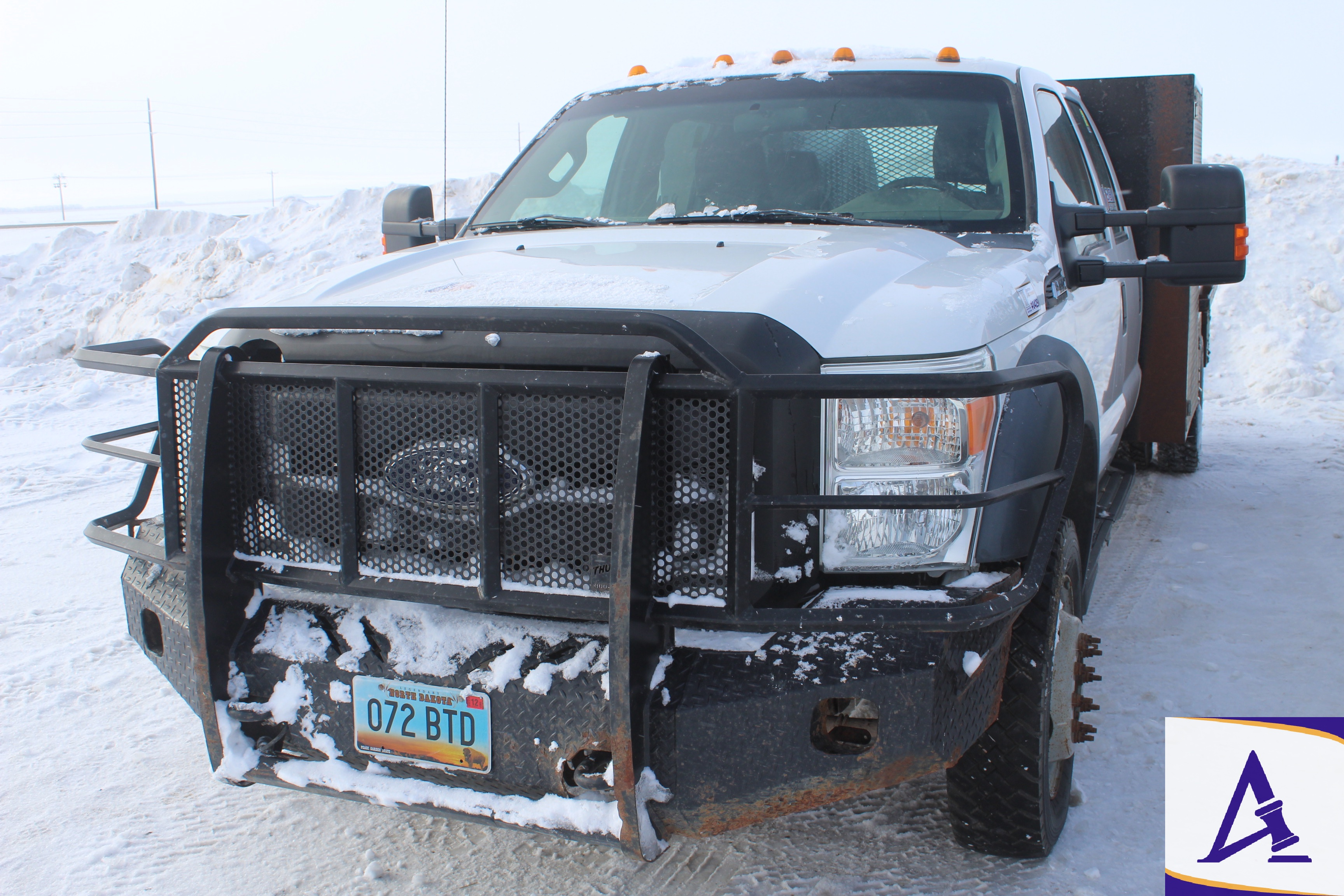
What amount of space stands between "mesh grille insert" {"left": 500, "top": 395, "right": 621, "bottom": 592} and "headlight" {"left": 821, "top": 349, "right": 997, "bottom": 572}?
0.44 m

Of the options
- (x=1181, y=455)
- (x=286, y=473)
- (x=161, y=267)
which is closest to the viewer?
(x=286, y=473)

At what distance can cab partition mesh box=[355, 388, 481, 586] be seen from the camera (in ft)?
6.86

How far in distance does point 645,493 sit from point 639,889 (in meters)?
1.09

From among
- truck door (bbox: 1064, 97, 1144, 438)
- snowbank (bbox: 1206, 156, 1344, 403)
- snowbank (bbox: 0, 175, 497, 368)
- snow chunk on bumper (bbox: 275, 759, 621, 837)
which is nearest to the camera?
snow chunk on bumper (bbox: 275, 759, 621, 837)

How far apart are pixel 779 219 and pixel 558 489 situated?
4.55 ft

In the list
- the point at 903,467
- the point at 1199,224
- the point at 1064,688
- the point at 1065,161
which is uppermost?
the point at 1065,161

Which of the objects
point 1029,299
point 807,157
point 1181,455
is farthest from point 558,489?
point 1181,455

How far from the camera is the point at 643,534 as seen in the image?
6.40 feet

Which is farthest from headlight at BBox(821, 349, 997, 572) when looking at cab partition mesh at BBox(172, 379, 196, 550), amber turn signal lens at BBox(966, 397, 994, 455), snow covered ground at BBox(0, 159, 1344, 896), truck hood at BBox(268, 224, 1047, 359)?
cab partition mesh at BBox(172, 379, 196, 550)

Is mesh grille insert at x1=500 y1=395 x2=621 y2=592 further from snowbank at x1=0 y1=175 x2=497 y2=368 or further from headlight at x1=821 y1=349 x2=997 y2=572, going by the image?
snowbank at x1=0 y1=175 x2=497 y2=368

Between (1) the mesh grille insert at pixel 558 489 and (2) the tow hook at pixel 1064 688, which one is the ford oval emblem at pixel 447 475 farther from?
(2) the tow hook at pixel 1064 688

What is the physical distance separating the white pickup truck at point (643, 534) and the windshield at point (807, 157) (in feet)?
1.86

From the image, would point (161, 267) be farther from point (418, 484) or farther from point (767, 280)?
point (767, 280)

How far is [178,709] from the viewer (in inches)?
134
